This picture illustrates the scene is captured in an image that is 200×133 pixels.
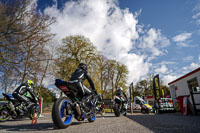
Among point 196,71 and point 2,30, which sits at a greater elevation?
point 2,30

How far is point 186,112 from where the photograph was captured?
302 inches

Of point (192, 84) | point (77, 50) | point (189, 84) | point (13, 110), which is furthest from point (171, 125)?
point (77, 50)

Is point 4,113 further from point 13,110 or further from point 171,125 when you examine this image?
point 171,125

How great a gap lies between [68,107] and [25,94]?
15.2ft

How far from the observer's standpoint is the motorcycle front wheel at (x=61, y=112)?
294cm

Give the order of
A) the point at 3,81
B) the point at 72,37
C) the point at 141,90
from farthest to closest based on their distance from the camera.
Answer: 1. the point at 141,90
2. the point at 72,37
3. the point at 3,81

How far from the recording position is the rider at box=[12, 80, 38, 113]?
21.0ft

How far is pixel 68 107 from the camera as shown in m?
3.30

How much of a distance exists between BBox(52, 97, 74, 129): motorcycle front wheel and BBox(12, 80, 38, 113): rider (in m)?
4.27

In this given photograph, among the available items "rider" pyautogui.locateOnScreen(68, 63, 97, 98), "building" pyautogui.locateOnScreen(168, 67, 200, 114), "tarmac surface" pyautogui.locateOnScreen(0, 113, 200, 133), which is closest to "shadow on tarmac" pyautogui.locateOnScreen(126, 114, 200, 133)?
"tarmac surface" pyautogui.locateOnScreen(0, 113, 200, 133)

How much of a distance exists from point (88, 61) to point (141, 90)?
3715 cm

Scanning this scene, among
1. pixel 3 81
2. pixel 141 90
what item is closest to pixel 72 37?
pixel 3 81

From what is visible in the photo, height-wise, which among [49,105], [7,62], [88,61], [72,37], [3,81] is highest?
[72,37]

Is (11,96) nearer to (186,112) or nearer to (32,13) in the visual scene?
(32,13)
